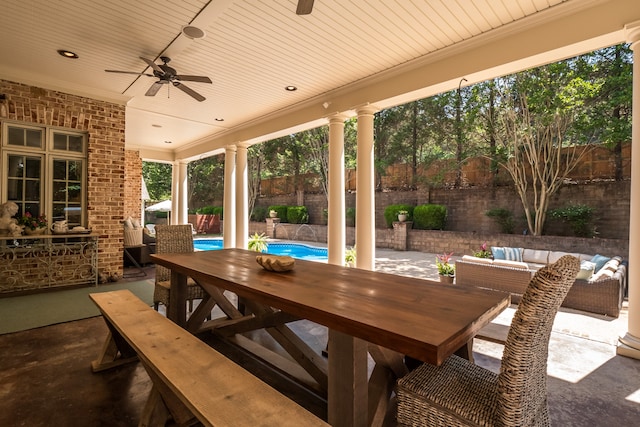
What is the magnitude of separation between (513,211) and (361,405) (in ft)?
28.8

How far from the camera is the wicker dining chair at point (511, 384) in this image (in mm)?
1196

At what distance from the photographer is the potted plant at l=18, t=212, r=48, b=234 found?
14.5 feet

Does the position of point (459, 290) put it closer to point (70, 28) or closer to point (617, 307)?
point (617, 307)

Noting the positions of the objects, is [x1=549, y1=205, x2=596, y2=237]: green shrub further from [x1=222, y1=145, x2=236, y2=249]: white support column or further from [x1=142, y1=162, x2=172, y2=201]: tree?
[x1=142, y1=162, x2=172, y2=201]: tree

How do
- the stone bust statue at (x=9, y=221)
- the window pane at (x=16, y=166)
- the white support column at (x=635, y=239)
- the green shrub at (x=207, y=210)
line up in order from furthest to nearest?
1. the green shrub at (x=207, y=210)
2. the window pane at (x=16, y=166)
3. the stone bust statue at (x=9, y=221)
4. the white support column at (x=635, y=239)

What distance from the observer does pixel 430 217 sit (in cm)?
1007

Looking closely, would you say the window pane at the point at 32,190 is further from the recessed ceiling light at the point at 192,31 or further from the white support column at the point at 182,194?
the white support column at the point at 182,194

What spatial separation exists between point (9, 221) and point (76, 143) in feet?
4.75

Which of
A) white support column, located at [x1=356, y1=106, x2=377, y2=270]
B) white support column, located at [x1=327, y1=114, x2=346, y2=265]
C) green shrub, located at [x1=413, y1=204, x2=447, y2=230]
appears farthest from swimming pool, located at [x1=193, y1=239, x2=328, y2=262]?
white support column, located at [x1=356, y1=106, x2=377, y2=270]

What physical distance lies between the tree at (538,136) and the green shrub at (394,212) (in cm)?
316

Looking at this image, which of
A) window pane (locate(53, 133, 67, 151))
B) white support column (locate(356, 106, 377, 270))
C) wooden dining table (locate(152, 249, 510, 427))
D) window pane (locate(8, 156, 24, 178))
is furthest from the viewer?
window pane (locate(53, 133, 67, 151))

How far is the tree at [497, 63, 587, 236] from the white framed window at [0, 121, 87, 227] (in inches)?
325

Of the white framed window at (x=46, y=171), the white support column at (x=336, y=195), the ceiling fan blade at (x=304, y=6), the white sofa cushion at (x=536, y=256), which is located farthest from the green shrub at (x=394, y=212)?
the ceiling fan blade at (x=304, y=6)

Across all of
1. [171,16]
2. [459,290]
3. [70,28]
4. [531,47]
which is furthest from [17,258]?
[531,47]
